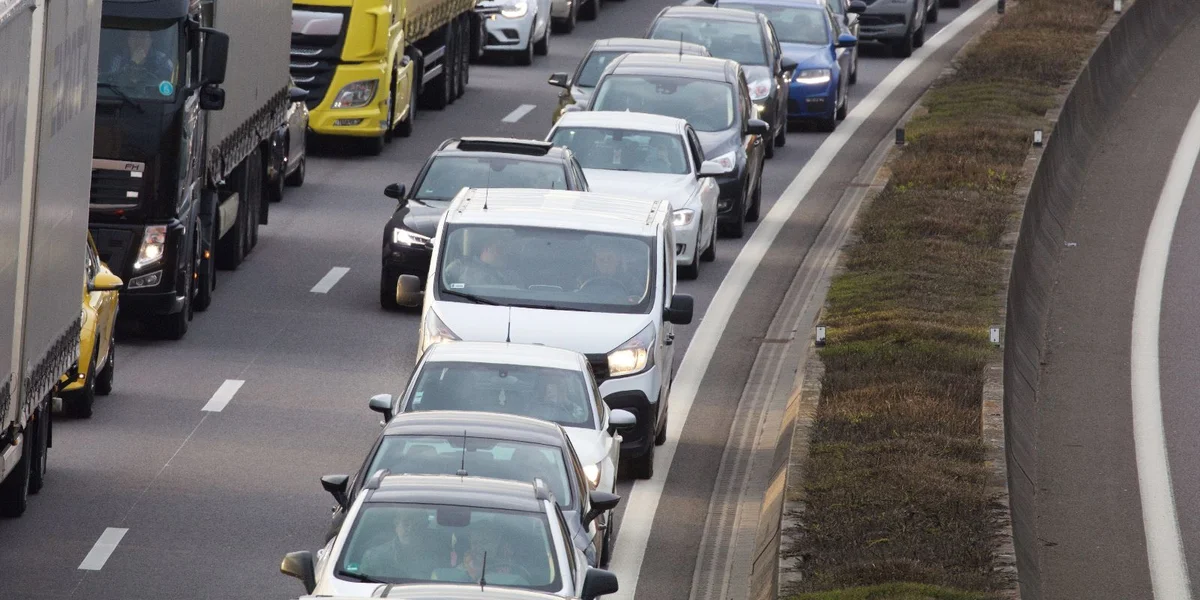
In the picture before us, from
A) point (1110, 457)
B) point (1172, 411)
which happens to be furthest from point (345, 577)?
Result: point (1172, 411)

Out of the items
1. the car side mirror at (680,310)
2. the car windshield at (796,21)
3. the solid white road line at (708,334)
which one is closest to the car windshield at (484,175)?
the solid white road line at (708,334)

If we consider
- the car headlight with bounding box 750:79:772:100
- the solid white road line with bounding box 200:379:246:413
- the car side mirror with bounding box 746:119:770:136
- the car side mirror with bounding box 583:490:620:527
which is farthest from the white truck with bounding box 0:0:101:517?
the car headlight with bounding box 750:79:772:100

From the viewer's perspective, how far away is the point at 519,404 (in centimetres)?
1511

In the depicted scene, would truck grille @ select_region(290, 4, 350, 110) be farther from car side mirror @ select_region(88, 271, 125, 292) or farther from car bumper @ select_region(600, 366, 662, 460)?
car bumper @ select_region(600, 366, 662, 460)

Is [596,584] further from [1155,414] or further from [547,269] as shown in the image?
[1155,414]

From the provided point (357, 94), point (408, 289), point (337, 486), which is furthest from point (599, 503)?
point (357, 94)

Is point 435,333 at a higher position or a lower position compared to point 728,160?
higher

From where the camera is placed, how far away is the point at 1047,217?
95.6 feet

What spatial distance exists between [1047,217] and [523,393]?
15142mm

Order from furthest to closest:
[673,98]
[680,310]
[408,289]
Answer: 1. [673,98]
2. [408,289]
3. [680,310]

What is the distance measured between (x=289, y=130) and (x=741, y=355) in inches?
323

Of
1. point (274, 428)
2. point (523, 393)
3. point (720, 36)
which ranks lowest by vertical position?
point (274, 428)

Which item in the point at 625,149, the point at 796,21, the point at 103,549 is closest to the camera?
the point at 103,549

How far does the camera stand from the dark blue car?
35531 millimetres
